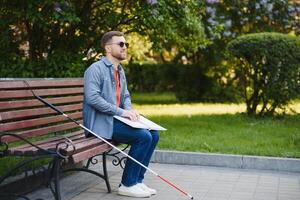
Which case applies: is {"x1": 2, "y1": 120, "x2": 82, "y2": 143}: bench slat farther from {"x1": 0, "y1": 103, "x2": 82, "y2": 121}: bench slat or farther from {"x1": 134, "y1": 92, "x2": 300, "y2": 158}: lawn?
{"x1": 134, "y1": 92, "x2": 300, "y2": 158}: lawn

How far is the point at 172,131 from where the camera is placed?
10352 millimetres

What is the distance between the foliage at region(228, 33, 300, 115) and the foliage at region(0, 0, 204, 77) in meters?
1.02

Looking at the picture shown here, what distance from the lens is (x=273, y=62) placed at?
39.2 feet

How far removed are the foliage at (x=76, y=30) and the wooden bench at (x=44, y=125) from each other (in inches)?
151

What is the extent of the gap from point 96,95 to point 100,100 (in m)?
0.07

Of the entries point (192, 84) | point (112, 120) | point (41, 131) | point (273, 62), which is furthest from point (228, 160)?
point (192, 84)

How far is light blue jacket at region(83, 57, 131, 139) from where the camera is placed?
601cm

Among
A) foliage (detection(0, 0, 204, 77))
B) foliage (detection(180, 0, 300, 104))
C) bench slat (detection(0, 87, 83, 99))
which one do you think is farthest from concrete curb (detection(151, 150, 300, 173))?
foliage (detection(180, 0, 300, 104))

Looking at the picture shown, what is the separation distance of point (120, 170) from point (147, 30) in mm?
4426

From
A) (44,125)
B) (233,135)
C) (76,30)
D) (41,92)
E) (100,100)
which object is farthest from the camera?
(76,30)

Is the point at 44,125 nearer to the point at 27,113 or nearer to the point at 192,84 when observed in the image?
the point at 27,113

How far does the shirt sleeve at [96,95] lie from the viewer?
5.99 metres

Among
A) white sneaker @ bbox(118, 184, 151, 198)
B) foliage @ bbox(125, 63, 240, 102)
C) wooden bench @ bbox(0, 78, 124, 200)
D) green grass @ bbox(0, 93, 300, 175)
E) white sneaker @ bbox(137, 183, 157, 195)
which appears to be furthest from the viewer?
foliage @ bbox(125, 63, 240, 102)

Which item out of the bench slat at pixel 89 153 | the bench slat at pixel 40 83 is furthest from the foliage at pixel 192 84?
the bench slat at pixel 89 153
